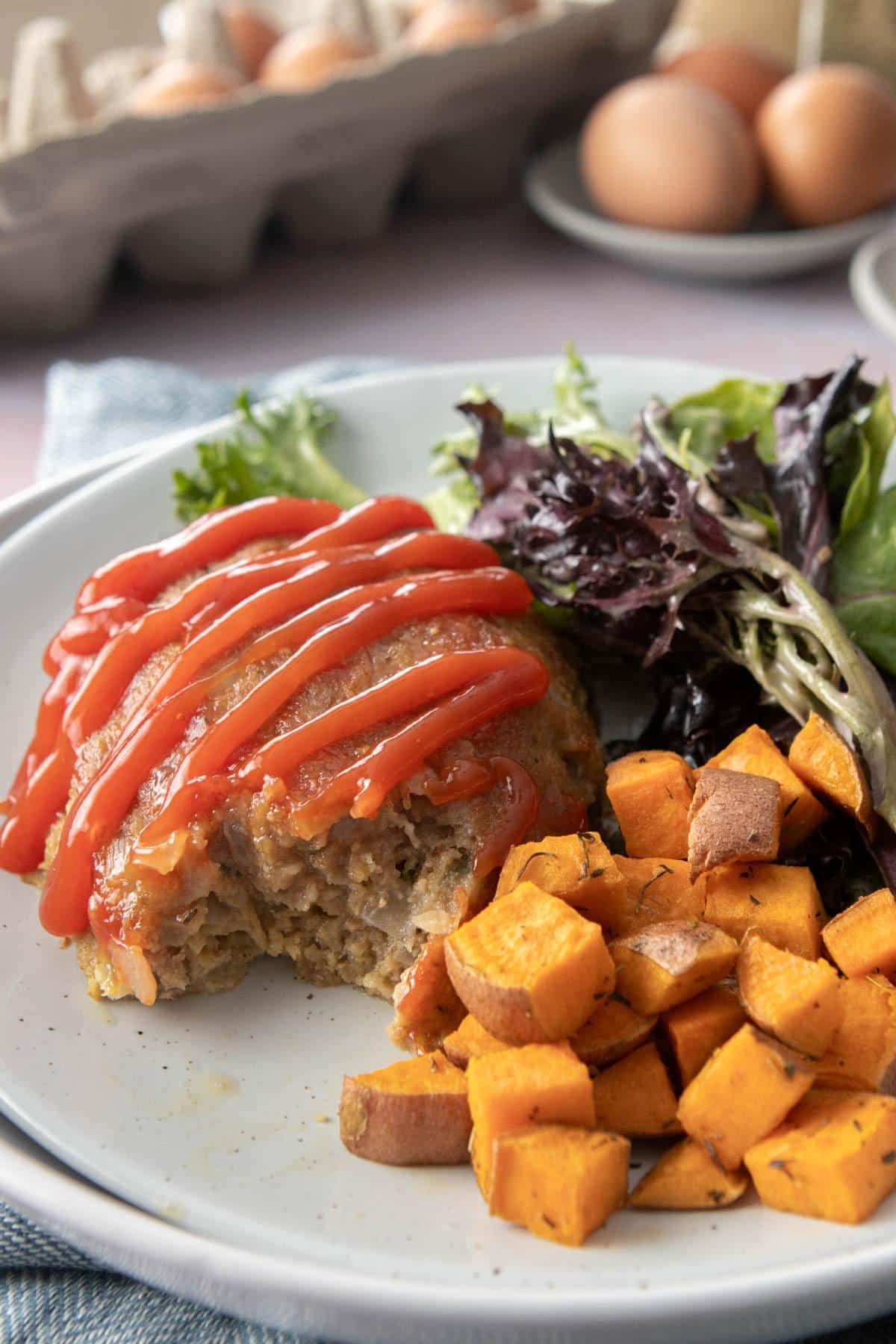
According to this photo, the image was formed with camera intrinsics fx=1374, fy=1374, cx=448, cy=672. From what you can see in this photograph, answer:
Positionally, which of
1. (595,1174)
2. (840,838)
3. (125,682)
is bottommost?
(840,838)

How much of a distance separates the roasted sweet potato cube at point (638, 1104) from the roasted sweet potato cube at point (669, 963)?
0.11m

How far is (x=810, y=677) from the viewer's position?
3.35m

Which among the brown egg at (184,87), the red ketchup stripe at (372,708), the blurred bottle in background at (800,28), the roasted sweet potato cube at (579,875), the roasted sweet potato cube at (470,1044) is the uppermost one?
the brown egg at (184,87)

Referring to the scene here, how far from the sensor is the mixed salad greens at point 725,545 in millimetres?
3416

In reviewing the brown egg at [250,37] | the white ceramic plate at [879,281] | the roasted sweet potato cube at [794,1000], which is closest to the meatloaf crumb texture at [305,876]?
the roasted sweet potato cube at [794,1000]

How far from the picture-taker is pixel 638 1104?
98.2 inches

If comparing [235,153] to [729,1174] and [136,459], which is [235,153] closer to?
[136,459]

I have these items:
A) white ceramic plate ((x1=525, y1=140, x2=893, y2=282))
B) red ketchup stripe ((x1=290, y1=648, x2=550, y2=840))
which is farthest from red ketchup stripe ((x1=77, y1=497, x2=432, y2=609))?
white ceramic plate ((x1=525, y1=140, x2=893, y2=282))

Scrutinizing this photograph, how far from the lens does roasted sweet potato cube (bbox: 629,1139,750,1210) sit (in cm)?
238

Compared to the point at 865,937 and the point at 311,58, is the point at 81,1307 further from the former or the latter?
the point at 311,58

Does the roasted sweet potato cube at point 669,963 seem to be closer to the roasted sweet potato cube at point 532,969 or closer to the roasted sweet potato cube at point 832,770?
the roasted sweet potato cube at point 532,969

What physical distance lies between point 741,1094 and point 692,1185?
19cm

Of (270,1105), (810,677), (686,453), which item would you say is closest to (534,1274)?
(270,1105)

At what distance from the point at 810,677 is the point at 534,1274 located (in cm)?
164
